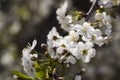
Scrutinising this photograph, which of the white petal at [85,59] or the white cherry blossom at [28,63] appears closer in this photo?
the white cherry blossom at [28,63]

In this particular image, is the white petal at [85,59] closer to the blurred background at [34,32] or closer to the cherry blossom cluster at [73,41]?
the cherry blossom cluster at [73,41]

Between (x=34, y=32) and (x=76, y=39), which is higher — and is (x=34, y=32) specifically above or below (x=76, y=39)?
above

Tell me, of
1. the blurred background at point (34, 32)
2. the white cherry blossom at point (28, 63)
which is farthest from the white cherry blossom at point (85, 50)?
the blurred background at point (34, 32)

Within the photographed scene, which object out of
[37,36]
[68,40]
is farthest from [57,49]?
[37,36]

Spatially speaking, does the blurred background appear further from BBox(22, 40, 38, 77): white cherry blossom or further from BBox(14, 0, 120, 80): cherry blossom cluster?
BBox(22, 40, 38, 77): white cherry blossom

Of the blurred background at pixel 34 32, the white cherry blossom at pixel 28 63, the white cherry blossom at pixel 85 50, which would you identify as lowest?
the white cherry blossom at pixel 28 63

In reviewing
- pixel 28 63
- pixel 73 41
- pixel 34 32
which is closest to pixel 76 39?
pixel 73 41

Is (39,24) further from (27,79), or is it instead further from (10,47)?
(27,79)

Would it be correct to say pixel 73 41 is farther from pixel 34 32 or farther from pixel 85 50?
pixel 34 32
